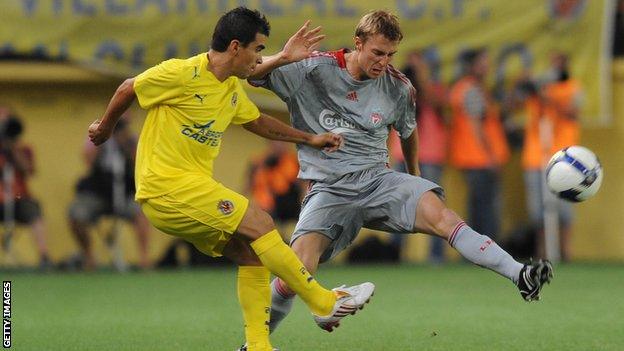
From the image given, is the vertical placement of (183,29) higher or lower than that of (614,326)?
higher

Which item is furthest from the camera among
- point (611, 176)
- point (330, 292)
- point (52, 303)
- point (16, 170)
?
point (611, 176)

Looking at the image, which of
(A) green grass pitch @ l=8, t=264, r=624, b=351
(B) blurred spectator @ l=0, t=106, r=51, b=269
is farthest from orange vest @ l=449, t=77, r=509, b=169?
(B) blurred spectator @ l=0, t=106, r=51, b=269

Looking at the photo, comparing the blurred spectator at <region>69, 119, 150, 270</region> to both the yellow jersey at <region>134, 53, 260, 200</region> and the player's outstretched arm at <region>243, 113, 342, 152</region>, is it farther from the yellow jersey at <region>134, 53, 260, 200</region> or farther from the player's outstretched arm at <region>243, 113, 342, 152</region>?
the yellow jersey at <region>134, 53, 260, 200</region>

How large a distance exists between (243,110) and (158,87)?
57cm

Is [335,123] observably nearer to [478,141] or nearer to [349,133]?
[349,133]

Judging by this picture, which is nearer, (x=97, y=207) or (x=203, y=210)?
(x=203, y=210)

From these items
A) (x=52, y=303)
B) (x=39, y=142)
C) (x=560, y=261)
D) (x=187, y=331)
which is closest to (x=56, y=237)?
(x=39, y=142)

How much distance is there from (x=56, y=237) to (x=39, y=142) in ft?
3.94

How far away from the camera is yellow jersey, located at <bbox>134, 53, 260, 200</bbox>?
7.34m

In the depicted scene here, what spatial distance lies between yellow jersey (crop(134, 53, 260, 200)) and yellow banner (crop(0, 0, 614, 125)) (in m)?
8.56

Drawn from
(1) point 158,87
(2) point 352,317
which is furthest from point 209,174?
(2) point 352,317

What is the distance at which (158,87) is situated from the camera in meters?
7.37

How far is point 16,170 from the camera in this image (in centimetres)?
1584

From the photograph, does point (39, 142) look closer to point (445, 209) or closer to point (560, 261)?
point (560, 261)
